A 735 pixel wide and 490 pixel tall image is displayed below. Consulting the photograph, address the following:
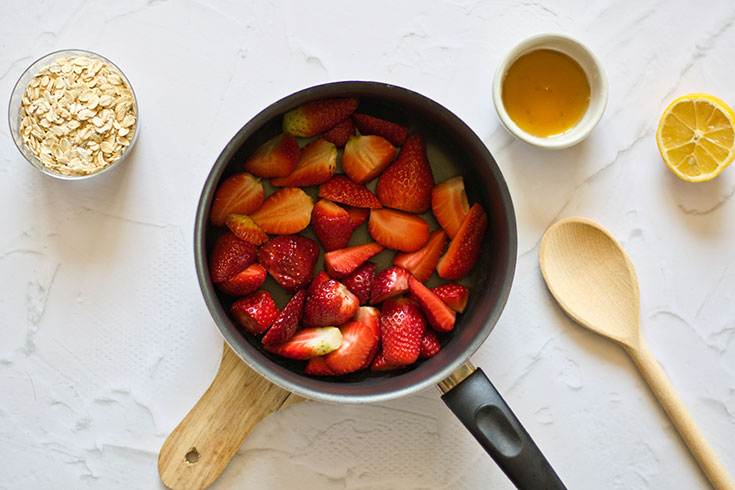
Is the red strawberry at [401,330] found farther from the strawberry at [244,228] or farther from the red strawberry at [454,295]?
the strawberry at [244,228]

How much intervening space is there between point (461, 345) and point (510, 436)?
17 cm

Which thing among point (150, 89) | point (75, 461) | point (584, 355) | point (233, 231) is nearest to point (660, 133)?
point (584, 355)

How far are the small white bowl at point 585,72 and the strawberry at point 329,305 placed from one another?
0.40 metres

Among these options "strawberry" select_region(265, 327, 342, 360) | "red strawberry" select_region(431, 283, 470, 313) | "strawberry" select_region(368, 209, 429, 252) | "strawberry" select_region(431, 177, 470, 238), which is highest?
"strawberry" select_region(431, 177, 470, 238)

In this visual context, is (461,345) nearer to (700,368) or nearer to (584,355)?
(584,355)

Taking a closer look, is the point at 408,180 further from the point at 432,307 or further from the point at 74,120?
the point at 74,120

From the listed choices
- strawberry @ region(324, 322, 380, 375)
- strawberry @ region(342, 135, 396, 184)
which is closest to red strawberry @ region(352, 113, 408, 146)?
strawberry @ region(342, 135, 396, 184)

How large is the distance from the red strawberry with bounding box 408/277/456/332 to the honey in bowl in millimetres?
339

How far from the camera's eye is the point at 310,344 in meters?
1.07

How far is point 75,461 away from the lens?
1.16 metres

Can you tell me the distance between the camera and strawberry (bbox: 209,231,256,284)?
108cm

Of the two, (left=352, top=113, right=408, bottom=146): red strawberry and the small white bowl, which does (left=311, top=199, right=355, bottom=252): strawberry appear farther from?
the small white bowl

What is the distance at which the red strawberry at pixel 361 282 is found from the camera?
1126mm

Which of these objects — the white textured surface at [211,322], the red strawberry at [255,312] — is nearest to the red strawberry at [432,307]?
the white textured surface at [211,322]
